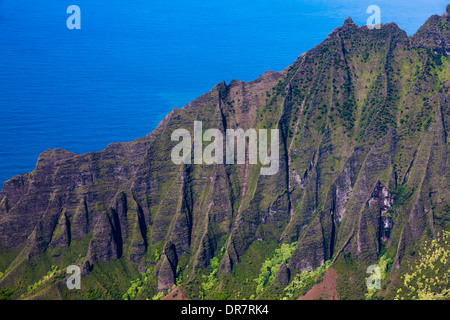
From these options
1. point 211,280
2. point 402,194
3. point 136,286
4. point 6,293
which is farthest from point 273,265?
point 6,293

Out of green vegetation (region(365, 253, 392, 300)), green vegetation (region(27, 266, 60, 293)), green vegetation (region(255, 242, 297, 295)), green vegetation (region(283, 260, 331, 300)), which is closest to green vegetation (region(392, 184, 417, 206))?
Answer: green vegetation (region(365, 253, 392, 300))

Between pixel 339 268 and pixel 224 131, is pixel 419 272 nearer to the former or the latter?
pixel 339 268

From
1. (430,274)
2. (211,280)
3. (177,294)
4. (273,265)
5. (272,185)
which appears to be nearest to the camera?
(430,274)

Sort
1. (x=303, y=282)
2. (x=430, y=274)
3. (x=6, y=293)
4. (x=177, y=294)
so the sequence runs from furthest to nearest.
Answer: (x=6, y=293)
(x=303, y=282)
(x=177, y=294)
(x=430, y=274)

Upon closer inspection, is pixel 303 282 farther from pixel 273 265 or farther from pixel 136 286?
pixel 136 286

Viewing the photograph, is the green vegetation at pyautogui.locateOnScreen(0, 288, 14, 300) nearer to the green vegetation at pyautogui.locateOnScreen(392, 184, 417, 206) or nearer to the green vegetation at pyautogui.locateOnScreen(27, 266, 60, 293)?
the green vegetation at pyautogui.locateOnScreen(27, 266, 60, 293)

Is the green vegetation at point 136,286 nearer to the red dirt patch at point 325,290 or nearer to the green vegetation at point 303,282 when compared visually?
the green vegetation at point 303,282
